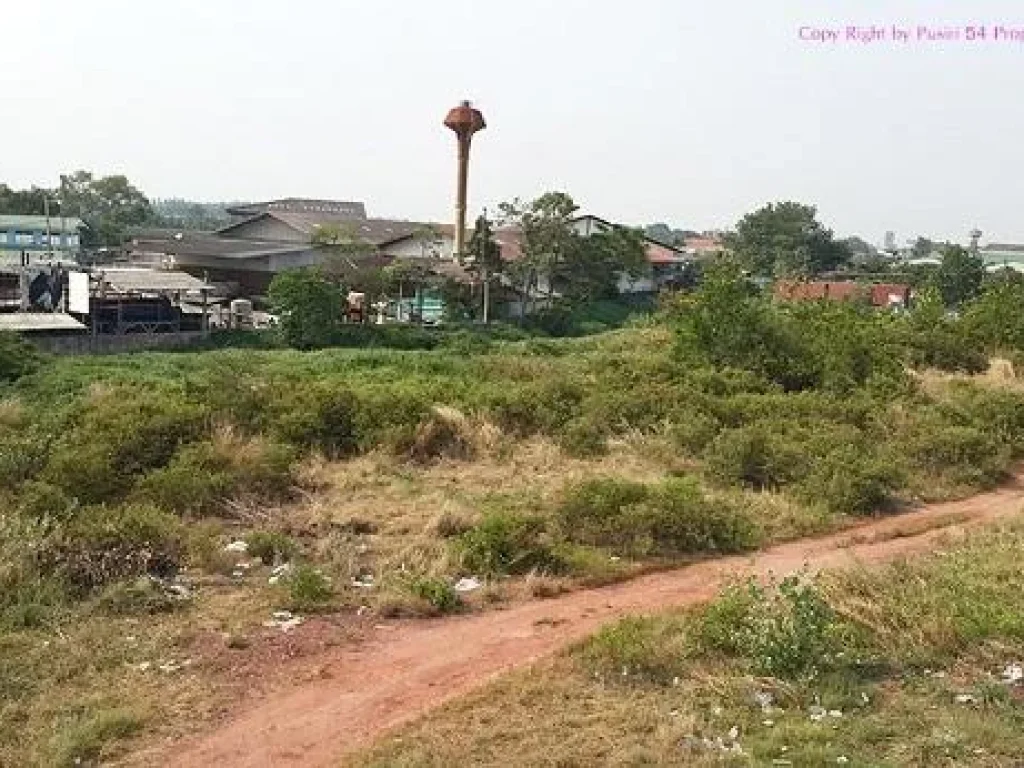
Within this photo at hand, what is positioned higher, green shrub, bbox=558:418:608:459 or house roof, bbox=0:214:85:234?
house roof, bbox=0:214:85:234

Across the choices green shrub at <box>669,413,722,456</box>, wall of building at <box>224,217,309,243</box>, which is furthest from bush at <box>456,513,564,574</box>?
wall of building at <box>224,217,309,243</box>

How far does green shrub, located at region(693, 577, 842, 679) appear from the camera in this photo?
21.5 ft

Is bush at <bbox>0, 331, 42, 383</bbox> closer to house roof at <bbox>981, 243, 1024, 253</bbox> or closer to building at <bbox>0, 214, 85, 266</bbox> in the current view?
building at <bbox>0, 214, 85, 266</bbox>

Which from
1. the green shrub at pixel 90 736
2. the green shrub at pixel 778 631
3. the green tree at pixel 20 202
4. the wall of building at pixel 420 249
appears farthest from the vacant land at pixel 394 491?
the green tree at pixel 20 202

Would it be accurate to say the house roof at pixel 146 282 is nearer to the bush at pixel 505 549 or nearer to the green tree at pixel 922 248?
the bush at pixel 505 549

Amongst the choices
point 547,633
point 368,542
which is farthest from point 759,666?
point 368,542

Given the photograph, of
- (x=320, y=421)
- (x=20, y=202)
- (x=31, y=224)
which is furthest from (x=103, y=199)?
(x=320, y=421)

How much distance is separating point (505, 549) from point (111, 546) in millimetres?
3366

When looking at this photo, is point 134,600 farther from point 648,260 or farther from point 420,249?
point 648,260

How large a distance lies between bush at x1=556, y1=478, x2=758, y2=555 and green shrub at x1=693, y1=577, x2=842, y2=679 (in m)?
2.50

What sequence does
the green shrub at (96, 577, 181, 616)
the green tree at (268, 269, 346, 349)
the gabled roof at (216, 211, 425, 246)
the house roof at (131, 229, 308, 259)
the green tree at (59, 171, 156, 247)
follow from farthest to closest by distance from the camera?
the green tree at (59, 171, 156, 247) → the gabled roof at (216, 211, 425, 246) → the house roof at (131, 229, 308, 259) → the green tree at (268, 269, 346, 349) → the green shrub at (96, 577, 181, 616)

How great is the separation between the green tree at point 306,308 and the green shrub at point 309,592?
2350 cm

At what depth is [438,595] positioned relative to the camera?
834cm

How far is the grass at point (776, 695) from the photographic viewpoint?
224 inches
